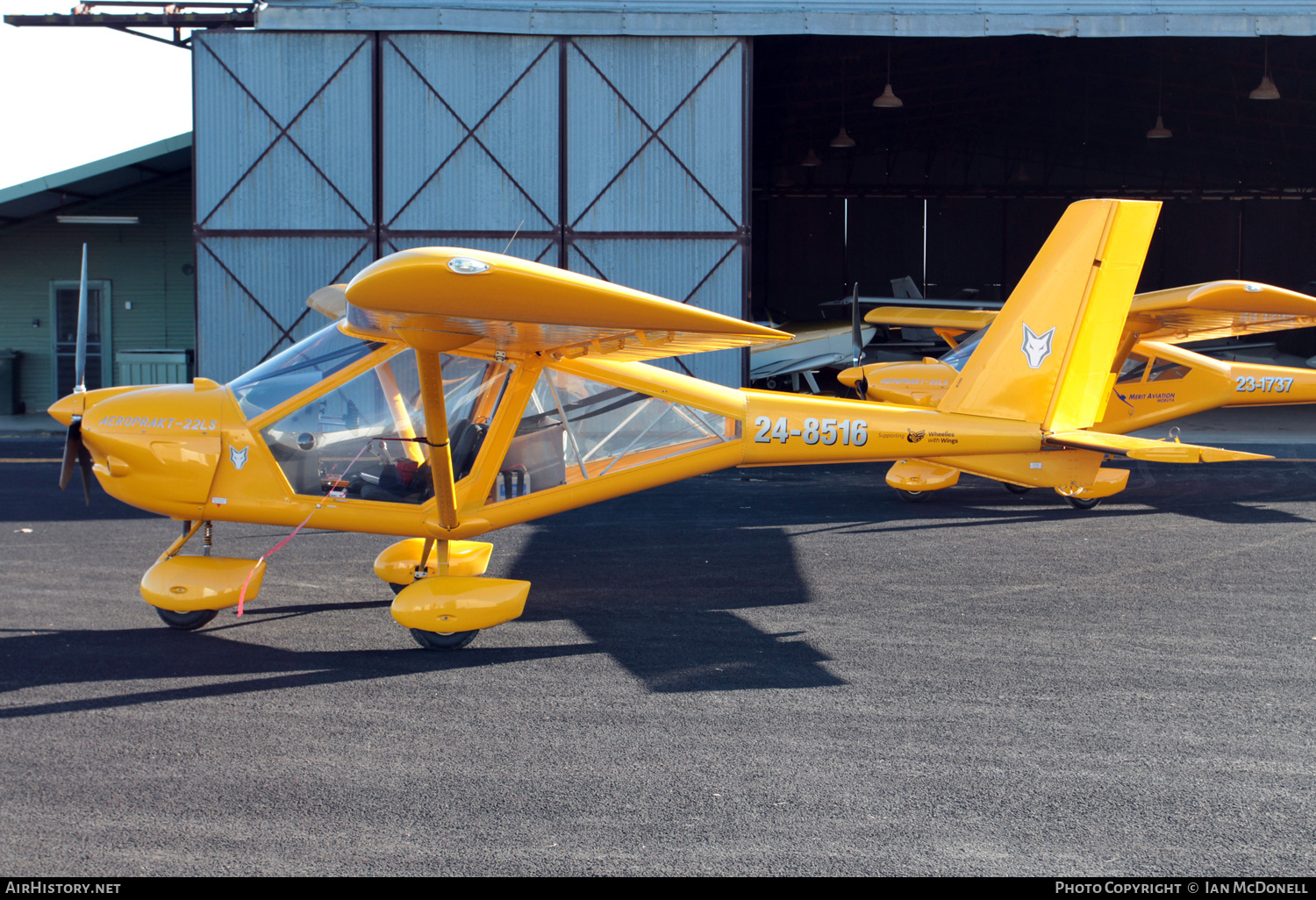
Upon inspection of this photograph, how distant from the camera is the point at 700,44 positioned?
47.7 feet

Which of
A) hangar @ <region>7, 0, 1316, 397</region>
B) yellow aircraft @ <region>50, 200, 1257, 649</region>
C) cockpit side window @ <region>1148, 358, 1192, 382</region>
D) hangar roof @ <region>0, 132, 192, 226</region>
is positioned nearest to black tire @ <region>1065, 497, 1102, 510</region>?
cockpit side window @ <region>1148, 358, 1192, 382</region>

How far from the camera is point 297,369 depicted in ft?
18.1

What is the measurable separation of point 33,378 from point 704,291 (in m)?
15.0

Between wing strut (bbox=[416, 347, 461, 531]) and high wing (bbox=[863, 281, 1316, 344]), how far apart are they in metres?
6.52

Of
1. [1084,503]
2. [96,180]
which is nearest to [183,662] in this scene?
[1084,503]

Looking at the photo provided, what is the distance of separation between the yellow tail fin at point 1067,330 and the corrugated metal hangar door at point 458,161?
802cm

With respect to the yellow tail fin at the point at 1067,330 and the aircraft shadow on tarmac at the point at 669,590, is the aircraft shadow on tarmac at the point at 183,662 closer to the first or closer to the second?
the aircraft shadow on tarmac at the point at 669,590

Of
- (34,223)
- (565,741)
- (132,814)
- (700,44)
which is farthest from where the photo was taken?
(34,223)

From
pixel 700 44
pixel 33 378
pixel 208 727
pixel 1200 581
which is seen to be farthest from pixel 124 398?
pixel 33 378

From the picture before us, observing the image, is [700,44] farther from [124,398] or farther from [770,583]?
[124,398]

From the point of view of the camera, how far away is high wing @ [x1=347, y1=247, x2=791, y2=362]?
3.96m

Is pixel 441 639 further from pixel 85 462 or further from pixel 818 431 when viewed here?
pixel 818 431

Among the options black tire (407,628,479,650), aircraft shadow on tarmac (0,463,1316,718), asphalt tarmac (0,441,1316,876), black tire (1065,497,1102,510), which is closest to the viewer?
asphalt tarmac (0,441,1316,876)

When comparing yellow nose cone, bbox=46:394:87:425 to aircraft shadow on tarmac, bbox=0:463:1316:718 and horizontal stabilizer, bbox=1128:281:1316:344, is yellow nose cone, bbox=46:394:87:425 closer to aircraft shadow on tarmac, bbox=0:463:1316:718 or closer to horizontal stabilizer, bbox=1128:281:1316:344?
aircraft shadow on tarmac, bbox=0:463:1316:718
